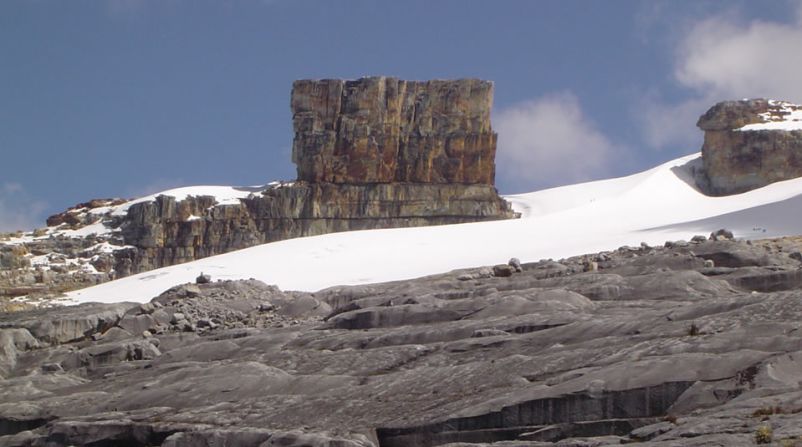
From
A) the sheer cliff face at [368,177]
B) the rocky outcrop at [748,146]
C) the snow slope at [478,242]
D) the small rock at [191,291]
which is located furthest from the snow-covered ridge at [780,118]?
the small rock at [191,291]

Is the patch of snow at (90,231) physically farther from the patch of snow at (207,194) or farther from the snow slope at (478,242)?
the snow slope at (478,242)

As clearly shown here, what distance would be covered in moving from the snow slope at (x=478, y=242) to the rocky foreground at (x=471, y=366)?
9187mm

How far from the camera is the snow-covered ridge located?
63.9m

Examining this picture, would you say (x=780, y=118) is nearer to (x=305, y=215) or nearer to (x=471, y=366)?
(x=305, y=215)

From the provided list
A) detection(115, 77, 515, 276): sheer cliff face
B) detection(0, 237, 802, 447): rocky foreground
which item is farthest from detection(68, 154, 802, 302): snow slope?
detection(0, 237, 802, 447): rocky foreground

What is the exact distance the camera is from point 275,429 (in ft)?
65.8

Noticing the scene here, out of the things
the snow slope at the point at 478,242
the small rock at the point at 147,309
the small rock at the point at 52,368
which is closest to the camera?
the small rock at the point at 52,368

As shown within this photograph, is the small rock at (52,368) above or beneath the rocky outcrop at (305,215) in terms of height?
beneath

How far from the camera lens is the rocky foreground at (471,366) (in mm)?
17531

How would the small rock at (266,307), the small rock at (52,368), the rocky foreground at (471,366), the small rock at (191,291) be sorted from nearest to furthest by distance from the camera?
the rocky foreground at (471,366) < the small rock at (52,368) < the small rock at (266,307) < the small rock at (191,291)

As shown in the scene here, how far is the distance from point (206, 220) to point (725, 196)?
2629cm

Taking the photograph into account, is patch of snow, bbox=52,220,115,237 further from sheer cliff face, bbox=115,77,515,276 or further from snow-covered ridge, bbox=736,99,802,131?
snow-covered ridge, bbox=736,99,802,131

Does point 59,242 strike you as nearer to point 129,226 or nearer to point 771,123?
point 129,226

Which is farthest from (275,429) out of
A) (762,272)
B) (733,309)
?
(762,272)
